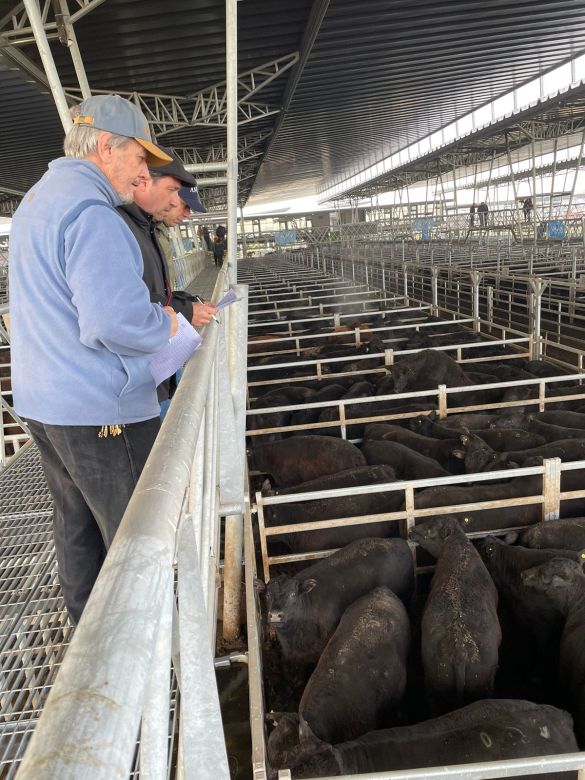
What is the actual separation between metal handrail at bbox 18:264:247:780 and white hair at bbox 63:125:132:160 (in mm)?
949

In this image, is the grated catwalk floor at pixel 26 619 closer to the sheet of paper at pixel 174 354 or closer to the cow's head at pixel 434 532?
the sheet of paper at pixel 174 354

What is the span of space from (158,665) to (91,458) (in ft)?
3.88

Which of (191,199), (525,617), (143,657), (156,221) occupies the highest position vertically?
(191,199)

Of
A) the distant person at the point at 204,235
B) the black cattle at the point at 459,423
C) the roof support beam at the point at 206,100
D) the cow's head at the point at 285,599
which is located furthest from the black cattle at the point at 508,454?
the distant person at the point at 204,235

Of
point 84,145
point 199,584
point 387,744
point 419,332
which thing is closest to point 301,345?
point 419,332

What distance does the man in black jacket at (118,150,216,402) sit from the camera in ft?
Result: 7.64

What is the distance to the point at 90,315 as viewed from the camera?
66.9 inches

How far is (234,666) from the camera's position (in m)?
4.27

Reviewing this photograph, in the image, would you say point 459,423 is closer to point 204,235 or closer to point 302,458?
point 302,458

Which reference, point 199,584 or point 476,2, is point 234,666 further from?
point 476,2

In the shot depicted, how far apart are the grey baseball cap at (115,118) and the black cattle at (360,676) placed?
2.95 metres

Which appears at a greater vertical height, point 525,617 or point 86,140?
point 86,140

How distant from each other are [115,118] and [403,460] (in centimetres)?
481

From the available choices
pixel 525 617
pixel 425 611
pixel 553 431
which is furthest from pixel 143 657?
pixel 553 431
